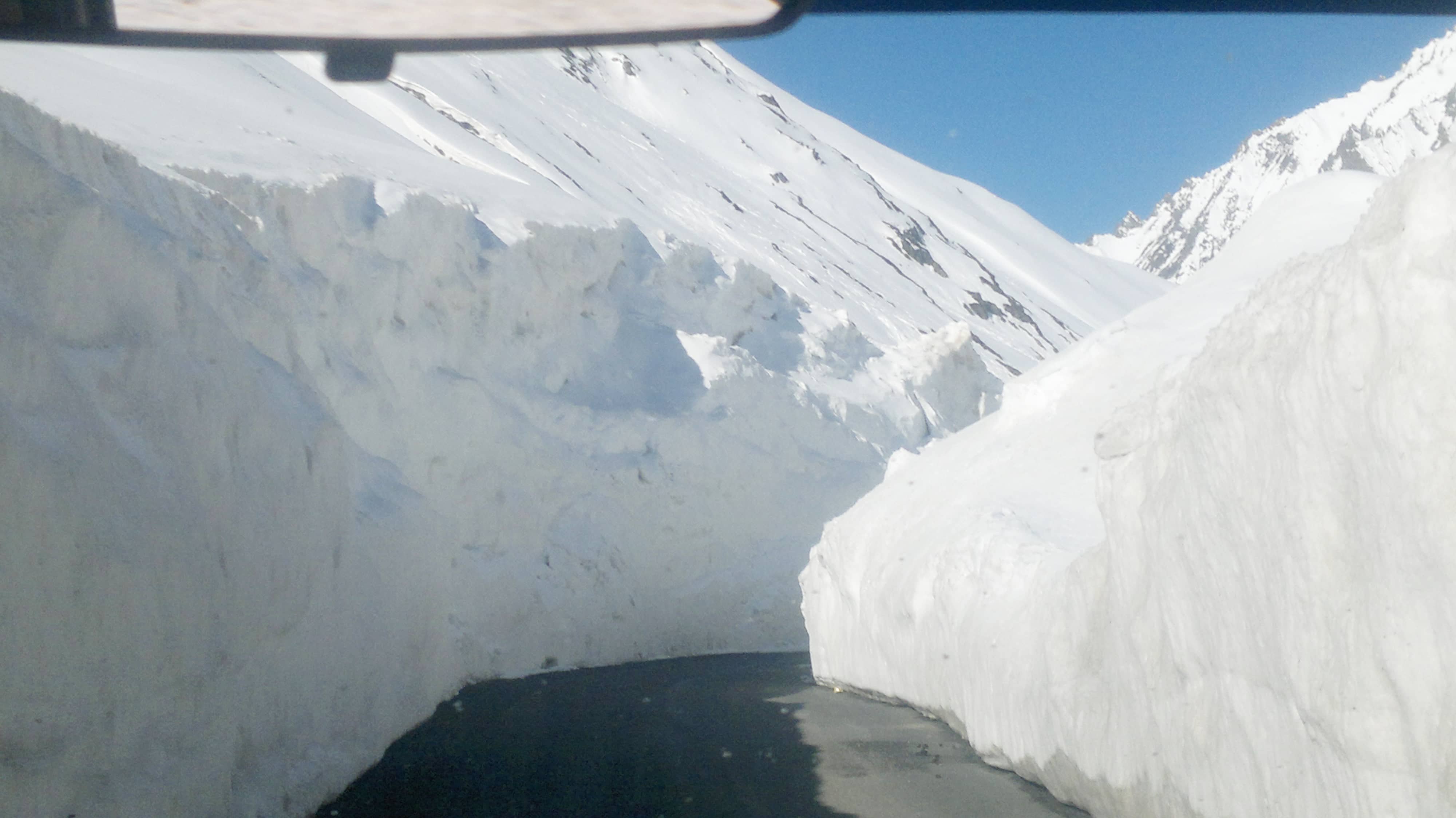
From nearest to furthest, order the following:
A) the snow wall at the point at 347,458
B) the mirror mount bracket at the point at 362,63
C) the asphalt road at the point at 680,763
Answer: the mirror mount bracket at the point at 362,63 → the snow wall at the point at 347,458 → the asphalt road at the point at 680,763

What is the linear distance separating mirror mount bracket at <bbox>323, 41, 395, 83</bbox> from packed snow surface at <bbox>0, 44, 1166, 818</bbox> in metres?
2.51

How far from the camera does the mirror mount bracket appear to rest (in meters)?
2.67

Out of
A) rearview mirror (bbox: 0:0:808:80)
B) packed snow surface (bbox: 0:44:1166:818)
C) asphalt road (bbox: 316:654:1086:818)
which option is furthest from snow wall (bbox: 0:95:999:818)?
rearview mirror (bbox: 0:0:808:80)

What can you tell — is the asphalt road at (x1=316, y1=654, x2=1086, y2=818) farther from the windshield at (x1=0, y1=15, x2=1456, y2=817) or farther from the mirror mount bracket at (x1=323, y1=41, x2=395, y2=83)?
the mirror mount bracket at (x1=323, y1=41, x2=395, y2=83)

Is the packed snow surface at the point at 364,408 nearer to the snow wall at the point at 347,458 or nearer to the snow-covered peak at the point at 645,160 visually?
the snow wall at the point at 347,458

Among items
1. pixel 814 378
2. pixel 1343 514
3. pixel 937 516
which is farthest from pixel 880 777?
pixel 814 378

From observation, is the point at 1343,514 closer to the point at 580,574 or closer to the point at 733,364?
the point at 580,574

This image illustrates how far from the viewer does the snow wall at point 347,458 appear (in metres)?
4.80

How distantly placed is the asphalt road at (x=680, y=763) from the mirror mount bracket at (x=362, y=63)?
5.69m

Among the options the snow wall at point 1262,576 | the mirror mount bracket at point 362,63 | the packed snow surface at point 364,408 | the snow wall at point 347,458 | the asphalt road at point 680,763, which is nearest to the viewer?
the mirror mount bracket at point 362,63

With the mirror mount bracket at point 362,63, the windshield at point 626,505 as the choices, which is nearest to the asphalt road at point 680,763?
the windshield at point 626,505

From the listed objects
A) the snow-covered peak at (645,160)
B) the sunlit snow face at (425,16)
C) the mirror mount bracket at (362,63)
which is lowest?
the snow-covered peak at (645,160)

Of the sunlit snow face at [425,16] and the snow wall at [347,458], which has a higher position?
the sunlit snow face at [425,16]

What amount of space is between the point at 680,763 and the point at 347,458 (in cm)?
349
